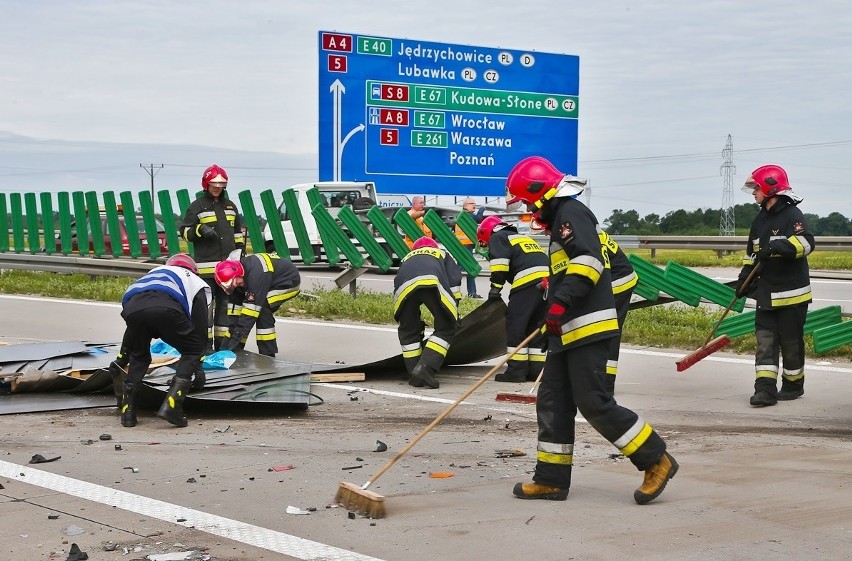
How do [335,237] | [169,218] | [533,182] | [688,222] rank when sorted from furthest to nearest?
[688,222], [169,218], [335,237], [533,182]

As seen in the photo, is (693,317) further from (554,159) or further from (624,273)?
(554,159)

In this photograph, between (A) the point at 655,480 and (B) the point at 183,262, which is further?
(B) the point at 183,262

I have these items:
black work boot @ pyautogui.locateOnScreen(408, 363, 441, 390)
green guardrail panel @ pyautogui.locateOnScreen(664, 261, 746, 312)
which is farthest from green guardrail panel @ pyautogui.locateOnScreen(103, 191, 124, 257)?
green guardrail panel @ pyautogui.locateOnScreen(664, 261, 746, 312)

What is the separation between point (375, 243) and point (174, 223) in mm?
4350

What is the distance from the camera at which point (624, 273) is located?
9609 millimetres

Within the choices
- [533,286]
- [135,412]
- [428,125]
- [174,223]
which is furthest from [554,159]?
[135,412]

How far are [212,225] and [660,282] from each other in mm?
4976

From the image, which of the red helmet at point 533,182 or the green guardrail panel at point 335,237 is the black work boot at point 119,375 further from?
the green guardrail panel at point 335,237

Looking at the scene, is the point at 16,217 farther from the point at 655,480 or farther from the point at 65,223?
the point at 655,480

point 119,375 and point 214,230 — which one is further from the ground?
point 214,230

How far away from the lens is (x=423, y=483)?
22.5 ft

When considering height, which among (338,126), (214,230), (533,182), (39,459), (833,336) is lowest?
(39,459)

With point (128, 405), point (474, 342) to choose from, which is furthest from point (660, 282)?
point (128, 405)

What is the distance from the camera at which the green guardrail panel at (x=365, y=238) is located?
17.0m
